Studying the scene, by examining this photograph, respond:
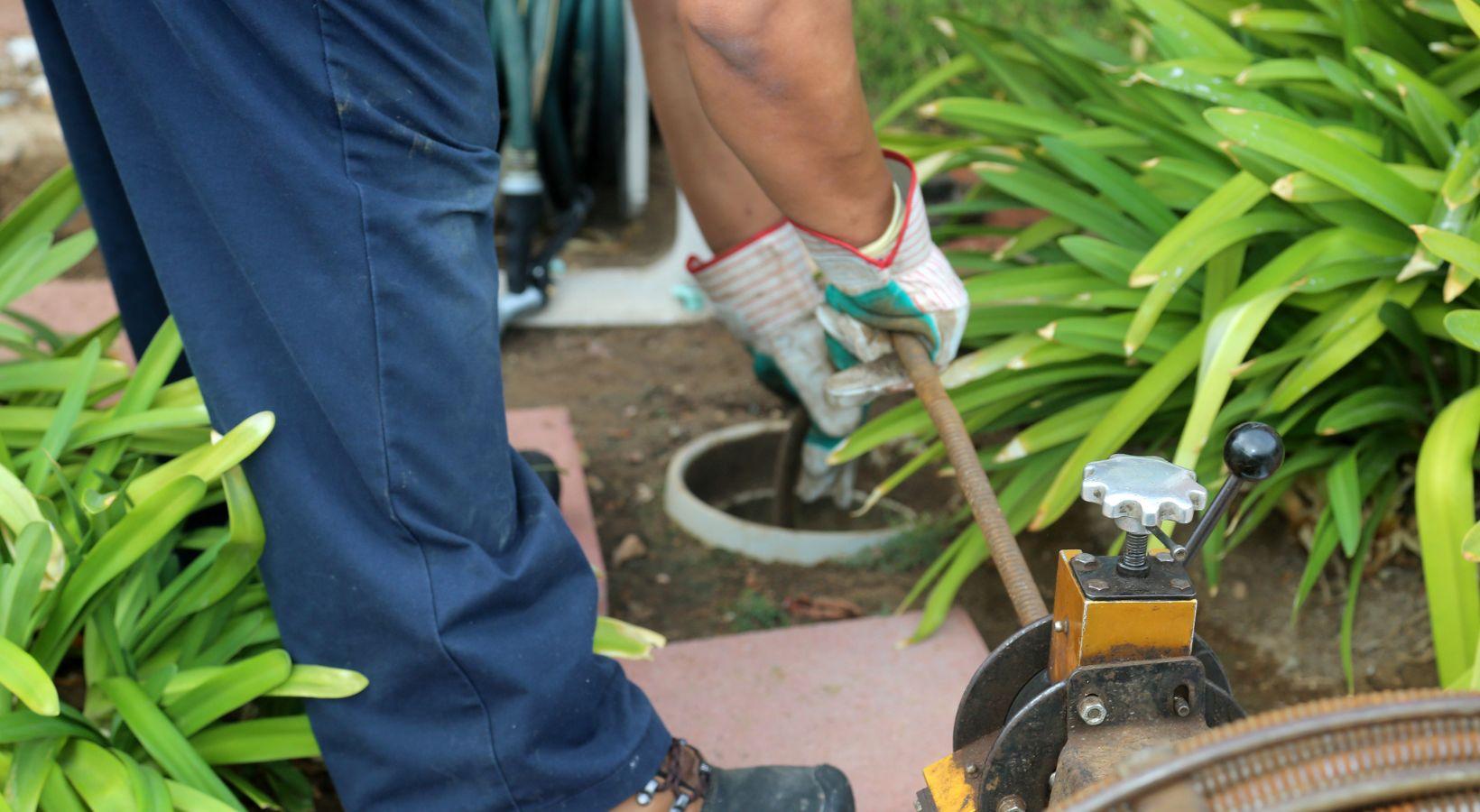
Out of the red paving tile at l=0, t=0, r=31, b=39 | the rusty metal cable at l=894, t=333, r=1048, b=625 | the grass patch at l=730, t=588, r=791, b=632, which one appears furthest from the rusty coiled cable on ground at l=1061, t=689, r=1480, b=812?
the red paving tile at l=0, t=0, r=31, b=39

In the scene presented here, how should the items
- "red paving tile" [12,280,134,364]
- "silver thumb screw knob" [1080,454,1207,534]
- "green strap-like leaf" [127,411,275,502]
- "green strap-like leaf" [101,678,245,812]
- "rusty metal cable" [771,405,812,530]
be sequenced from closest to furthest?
"silver thumb screw knob" [1080,454,1207,534], "green strap-like leaf" [127,411,275,502], "green strap-like leaf" [101,678,245,812], "rusty metal cable" [771,405,812,530], "red paving tile" [12,280,134,364]

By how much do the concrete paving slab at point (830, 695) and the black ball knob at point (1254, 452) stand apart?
829 millimetres

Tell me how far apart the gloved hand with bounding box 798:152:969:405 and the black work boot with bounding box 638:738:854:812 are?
19.7 inches

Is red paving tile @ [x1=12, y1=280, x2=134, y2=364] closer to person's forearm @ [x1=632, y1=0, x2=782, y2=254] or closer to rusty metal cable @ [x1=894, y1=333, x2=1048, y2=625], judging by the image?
person's forearm @ [x1=632, y1=0, x2=782, y2=254]

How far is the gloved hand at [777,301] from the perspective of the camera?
1.92m

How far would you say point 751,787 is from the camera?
1563 mm

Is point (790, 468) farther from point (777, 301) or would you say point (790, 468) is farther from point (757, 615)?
point (777, 301)

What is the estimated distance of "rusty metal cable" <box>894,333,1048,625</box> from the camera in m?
1.22

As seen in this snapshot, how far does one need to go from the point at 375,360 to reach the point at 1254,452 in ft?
2.68

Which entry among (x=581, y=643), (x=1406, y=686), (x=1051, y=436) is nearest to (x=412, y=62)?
(x=581, y=643)

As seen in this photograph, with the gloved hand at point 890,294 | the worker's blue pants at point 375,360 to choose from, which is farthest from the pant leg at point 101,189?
the gloved hand at point 890,294

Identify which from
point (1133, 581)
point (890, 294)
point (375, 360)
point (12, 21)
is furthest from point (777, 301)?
point (12, 21)

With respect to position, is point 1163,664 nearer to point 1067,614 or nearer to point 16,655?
point 1067,614

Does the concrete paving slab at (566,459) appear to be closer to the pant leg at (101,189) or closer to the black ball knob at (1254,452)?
the pant leg at (101,189)
